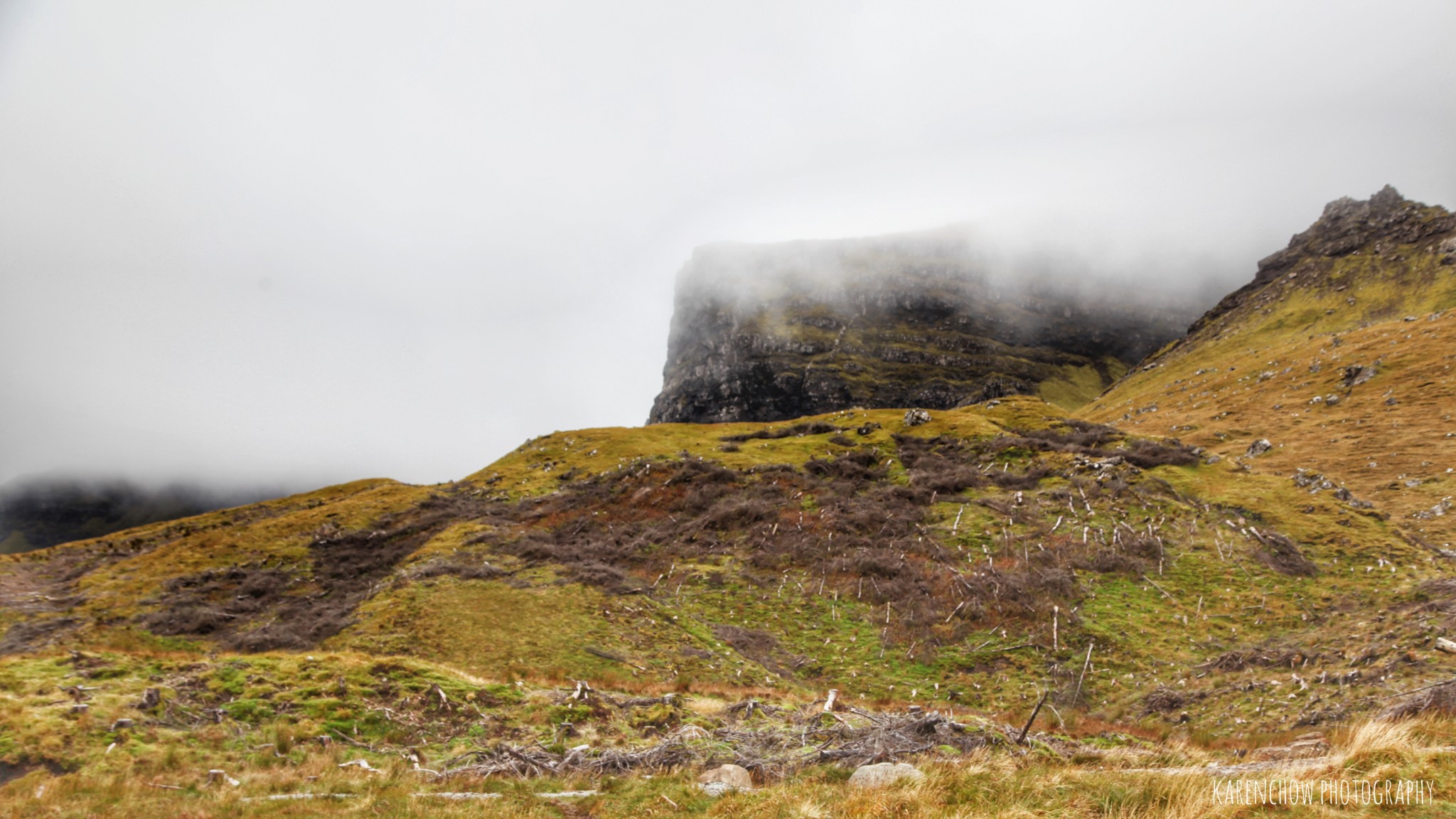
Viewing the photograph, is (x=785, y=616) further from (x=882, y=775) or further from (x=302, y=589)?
(x=302, y=589)

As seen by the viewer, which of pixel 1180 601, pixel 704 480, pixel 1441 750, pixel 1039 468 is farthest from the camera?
pixel 704 480

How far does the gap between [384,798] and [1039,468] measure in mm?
44326

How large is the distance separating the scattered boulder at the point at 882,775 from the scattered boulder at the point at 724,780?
6.50 feet

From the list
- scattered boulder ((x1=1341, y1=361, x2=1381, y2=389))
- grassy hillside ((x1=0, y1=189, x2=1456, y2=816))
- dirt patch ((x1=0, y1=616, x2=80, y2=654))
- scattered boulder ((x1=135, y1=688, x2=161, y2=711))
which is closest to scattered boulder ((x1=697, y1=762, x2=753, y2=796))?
grassy hillside ((x1=0, y1=189, x2=1456, y2=816))

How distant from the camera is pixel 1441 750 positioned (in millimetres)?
8789

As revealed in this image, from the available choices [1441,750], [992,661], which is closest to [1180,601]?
[992,661]

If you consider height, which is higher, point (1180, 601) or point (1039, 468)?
point (1039, 468)

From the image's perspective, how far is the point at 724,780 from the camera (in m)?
11.8

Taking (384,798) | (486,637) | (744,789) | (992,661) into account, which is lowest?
(992,661)

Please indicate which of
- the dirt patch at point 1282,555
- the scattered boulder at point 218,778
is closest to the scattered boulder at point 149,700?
the scattered boulder at point 218,778

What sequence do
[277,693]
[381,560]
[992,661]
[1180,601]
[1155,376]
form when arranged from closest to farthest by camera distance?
[277,693], [992,661], [1180,601], [381,560], [1155,376]

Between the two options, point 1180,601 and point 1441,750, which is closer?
point 1441,750

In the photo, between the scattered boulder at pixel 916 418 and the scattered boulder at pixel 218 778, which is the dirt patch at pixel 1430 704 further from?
the scattered boulder at pixel 916 418

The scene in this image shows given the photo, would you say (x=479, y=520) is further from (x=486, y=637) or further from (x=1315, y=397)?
(x=1315, y=397)
